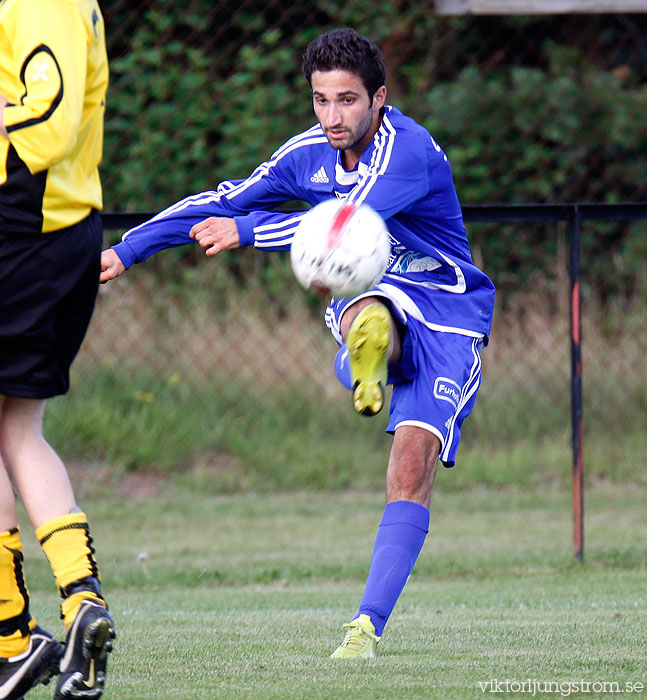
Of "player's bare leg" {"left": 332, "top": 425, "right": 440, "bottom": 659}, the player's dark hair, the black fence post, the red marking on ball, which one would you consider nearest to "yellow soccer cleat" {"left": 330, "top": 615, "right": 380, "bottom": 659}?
"player's bare leg" {"left": 332, "top": 425, "right": 440, "bottom": 659}

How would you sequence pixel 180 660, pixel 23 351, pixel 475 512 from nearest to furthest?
pixel 23 351 < pixel 180 660 < pixel 475 512

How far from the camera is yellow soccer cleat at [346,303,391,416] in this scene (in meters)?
3.57

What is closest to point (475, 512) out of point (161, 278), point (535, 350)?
point (535, 350)

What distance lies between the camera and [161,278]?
9547 millimetres

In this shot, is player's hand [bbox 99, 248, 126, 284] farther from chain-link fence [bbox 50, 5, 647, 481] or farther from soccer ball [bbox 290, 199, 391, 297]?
chain-link fence [bbox 50, 5, 647, 481]

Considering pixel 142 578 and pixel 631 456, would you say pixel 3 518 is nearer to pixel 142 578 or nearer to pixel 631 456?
pixel 142 578

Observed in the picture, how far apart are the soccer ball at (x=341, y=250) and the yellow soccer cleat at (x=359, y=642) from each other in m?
1.01

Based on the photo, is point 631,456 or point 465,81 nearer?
point 631,456

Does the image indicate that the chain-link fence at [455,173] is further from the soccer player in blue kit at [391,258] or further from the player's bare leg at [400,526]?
the player's bare leg at [400,526]

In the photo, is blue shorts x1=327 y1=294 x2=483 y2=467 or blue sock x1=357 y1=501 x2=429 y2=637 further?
blue shorts x1=327 y1=294 x2=483 y2=467

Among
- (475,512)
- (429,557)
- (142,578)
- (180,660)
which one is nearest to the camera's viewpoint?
(180,660)

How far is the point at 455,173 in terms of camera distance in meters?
10.1

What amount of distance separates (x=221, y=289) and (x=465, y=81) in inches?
114

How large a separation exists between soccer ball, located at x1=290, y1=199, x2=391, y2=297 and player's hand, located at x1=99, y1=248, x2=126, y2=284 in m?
0.67
